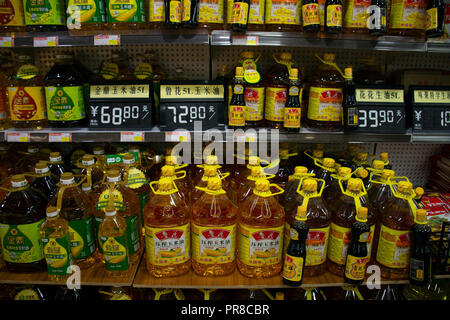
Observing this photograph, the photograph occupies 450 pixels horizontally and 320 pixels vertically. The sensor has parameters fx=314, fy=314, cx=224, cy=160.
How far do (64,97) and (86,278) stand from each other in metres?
1.02

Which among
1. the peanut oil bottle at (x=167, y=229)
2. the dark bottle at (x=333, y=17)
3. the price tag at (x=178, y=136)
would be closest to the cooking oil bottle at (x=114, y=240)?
the peanut oil bottle at (x=167, y=229)

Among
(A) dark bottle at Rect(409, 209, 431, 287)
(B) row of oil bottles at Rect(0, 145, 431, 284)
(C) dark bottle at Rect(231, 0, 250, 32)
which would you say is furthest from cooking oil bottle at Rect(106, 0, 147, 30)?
(A) dark bottle at Rect(409, 209, 431, 287)

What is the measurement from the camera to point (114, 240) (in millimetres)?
1640

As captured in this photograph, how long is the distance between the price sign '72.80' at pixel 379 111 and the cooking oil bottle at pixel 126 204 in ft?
4.51

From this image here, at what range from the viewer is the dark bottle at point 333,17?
167 cm

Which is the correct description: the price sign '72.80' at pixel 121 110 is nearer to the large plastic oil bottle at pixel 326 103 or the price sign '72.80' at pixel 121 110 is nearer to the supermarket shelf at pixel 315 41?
the supermarket shelf at pixel 315 41

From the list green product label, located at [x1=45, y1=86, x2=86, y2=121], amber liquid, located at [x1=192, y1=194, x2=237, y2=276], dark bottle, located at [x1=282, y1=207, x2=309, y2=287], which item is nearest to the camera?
dark bottle, located at [x1=282, y1=207, x2=309, y2=287]

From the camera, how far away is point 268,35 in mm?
1664

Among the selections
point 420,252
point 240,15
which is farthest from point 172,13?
point 420,252

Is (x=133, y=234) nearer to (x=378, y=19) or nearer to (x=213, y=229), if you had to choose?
(x=213, y=229)

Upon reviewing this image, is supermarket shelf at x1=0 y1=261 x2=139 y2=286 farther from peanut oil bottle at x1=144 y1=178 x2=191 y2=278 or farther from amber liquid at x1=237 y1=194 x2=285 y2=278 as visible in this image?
amber liquid at x1=237 y1=194 x2=285 y2=278

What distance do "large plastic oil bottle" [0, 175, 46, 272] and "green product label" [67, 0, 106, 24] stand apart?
2.98 feet

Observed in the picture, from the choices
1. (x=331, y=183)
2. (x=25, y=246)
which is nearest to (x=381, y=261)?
(x=331, y=183)

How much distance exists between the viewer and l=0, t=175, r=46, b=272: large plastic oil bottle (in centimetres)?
170
